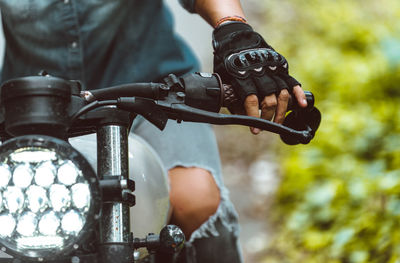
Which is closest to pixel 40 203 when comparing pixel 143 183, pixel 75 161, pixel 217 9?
pixel 75 161

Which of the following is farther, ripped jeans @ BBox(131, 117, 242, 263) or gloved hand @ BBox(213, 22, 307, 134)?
ripped jeans @ BBox(131, 117, 242, 263)

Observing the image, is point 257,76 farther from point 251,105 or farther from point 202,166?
point 202,166

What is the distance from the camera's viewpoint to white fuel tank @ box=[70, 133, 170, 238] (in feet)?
4.47

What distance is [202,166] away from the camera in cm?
195

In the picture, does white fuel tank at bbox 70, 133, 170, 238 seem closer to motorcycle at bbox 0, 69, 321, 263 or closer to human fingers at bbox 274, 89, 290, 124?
motorcycle at bbox 0, 69, 321, 263

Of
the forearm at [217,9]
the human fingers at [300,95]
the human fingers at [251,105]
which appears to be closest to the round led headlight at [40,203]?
the human fingers at [251,105]

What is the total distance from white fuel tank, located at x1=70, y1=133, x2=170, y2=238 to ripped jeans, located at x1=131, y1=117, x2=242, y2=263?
1.07 ft

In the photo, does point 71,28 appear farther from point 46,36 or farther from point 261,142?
point 261,142

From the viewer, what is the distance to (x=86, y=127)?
112 cm

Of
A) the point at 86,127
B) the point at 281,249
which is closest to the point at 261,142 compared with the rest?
the point at 281,249

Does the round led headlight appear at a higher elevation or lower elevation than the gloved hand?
lower

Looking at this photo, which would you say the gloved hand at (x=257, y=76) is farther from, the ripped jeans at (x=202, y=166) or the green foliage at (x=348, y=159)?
the green foliage at (x=348, y=159)

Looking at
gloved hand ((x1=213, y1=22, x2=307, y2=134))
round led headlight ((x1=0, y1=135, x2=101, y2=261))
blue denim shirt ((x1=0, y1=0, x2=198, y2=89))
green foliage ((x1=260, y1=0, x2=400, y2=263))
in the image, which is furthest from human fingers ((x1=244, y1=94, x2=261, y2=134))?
green foliage ((x1=260, y1=0, x2=400, y2=263))

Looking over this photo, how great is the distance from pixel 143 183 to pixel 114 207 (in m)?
0.36
